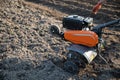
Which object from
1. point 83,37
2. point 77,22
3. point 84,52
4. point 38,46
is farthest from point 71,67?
point 38,46

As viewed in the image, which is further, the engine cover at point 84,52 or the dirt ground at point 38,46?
the dirt ground at point 38,46

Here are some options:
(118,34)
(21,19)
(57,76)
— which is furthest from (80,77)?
(21,19)

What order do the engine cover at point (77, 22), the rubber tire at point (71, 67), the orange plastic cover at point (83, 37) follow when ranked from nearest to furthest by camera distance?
the orange plastic cover at point (83, 37) → the rubber tire at point (71, 67) → the engine cover at point (77, 22)

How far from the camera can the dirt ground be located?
5.80 metres

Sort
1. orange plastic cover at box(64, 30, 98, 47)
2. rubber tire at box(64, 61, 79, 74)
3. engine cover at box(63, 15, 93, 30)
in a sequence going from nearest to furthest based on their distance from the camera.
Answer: orange plastic cover at box(64, 30, 98, 47), rubber tire at box(64, 61, 79, 74), engine cover at box(63, 15, 93, 30)

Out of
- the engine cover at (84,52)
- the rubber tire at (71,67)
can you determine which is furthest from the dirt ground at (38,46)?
the engine cover at (84,52)

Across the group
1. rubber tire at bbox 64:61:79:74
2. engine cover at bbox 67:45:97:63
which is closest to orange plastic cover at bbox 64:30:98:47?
engine cover at bbox 67:45:97:63

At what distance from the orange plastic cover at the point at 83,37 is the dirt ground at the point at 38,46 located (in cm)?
70

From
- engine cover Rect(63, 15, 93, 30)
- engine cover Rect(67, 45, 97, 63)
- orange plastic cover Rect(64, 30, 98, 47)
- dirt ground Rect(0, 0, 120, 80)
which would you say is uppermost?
engine cover Rect(63, 15, 93, 30)

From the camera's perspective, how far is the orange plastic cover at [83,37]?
5.52 m

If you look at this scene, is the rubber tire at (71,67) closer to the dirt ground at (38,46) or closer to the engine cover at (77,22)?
the dirt ground at (38,46)

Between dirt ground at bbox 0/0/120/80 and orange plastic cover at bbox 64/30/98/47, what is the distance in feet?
2.29

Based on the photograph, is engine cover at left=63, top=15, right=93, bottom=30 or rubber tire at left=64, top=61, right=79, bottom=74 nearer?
rubber tire at left=64, top=61, right=79, bottom=74

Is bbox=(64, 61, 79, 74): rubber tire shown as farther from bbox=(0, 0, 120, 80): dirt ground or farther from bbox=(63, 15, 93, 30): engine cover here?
bbox=(63, 15, 93, 30): engine cover
